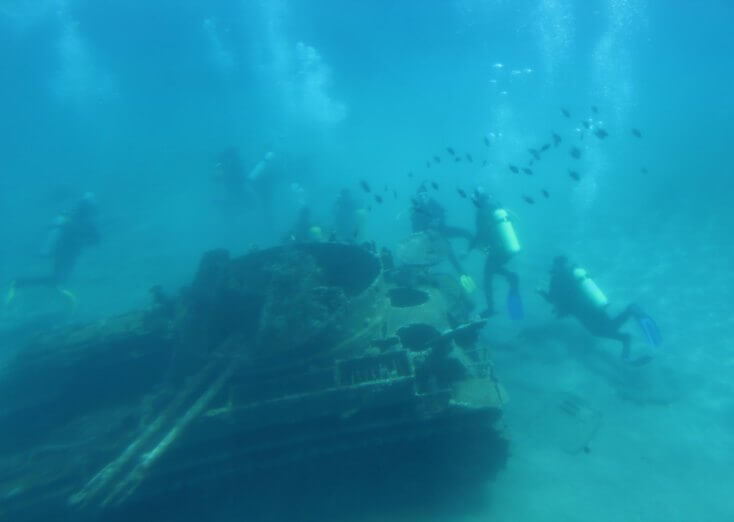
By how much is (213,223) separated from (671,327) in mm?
23652

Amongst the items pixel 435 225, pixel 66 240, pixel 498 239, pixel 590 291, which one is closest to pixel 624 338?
pixel 590 291

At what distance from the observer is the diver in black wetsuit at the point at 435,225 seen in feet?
43.0

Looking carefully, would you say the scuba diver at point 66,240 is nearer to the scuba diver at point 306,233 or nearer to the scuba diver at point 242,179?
the scuba diver at point 242,179

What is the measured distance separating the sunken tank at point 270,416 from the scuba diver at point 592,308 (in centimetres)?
462

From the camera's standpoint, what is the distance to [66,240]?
700 inches

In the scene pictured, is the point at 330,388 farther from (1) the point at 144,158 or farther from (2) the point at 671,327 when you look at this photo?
(1) the point at 144,158

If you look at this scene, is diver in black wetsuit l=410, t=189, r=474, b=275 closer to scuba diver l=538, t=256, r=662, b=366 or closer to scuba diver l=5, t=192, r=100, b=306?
scuba diver l=538, t=256, r=662, b=366

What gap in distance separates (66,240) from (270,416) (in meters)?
16.1

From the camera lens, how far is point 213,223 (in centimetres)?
2764

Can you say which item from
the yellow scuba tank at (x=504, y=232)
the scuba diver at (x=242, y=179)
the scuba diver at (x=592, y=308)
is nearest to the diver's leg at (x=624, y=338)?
the scuba diver at (x=592, y=308)

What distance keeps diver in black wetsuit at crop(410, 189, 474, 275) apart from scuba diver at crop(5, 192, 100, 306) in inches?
516

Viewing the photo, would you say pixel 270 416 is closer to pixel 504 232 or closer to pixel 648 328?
pixel 504 232

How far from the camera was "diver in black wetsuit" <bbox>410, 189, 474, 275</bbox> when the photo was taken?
1312cm

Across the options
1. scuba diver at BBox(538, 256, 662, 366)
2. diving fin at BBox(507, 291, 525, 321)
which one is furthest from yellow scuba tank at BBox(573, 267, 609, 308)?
diving fin at BBox(507, 291, 525, 321)
